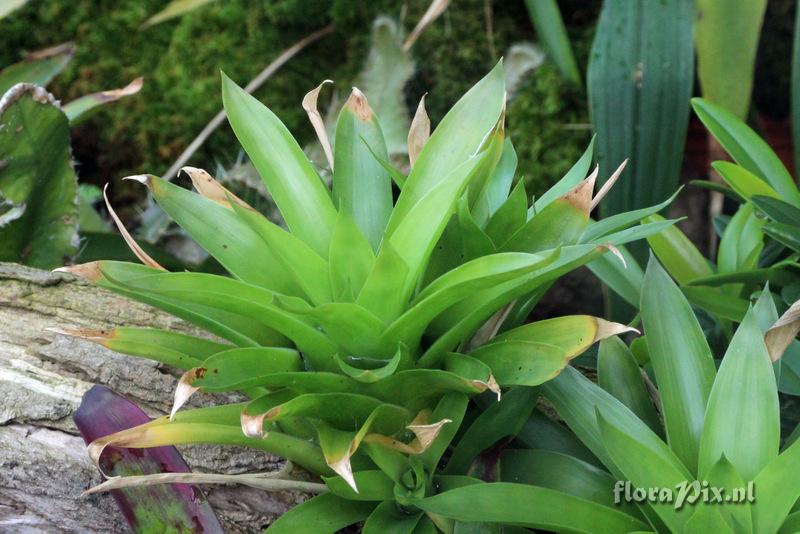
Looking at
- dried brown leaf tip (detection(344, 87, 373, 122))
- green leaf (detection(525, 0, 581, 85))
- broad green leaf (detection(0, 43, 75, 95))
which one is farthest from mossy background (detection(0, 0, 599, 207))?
dried brown leaf tip (detection(344, 87, 373, 122))

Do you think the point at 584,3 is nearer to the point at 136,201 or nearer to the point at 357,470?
the point at 136,201

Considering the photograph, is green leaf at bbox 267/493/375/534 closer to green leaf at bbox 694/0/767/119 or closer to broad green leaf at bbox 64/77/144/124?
broad green leaf at bbox 64/77/144/124

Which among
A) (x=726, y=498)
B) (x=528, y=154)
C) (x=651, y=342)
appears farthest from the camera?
(x=528, y=154)

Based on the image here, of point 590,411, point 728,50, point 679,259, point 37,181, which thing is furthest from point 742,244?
point 37,181

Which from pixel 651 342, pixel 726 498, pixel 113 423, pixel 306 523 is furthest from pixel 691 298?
pixel 113 423

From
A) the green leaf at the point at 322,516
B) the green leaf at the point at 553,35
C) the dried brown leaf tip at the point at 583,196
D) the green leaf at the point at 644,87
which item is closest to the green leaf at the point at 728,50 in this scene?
the green leaf at the point at 644,87
